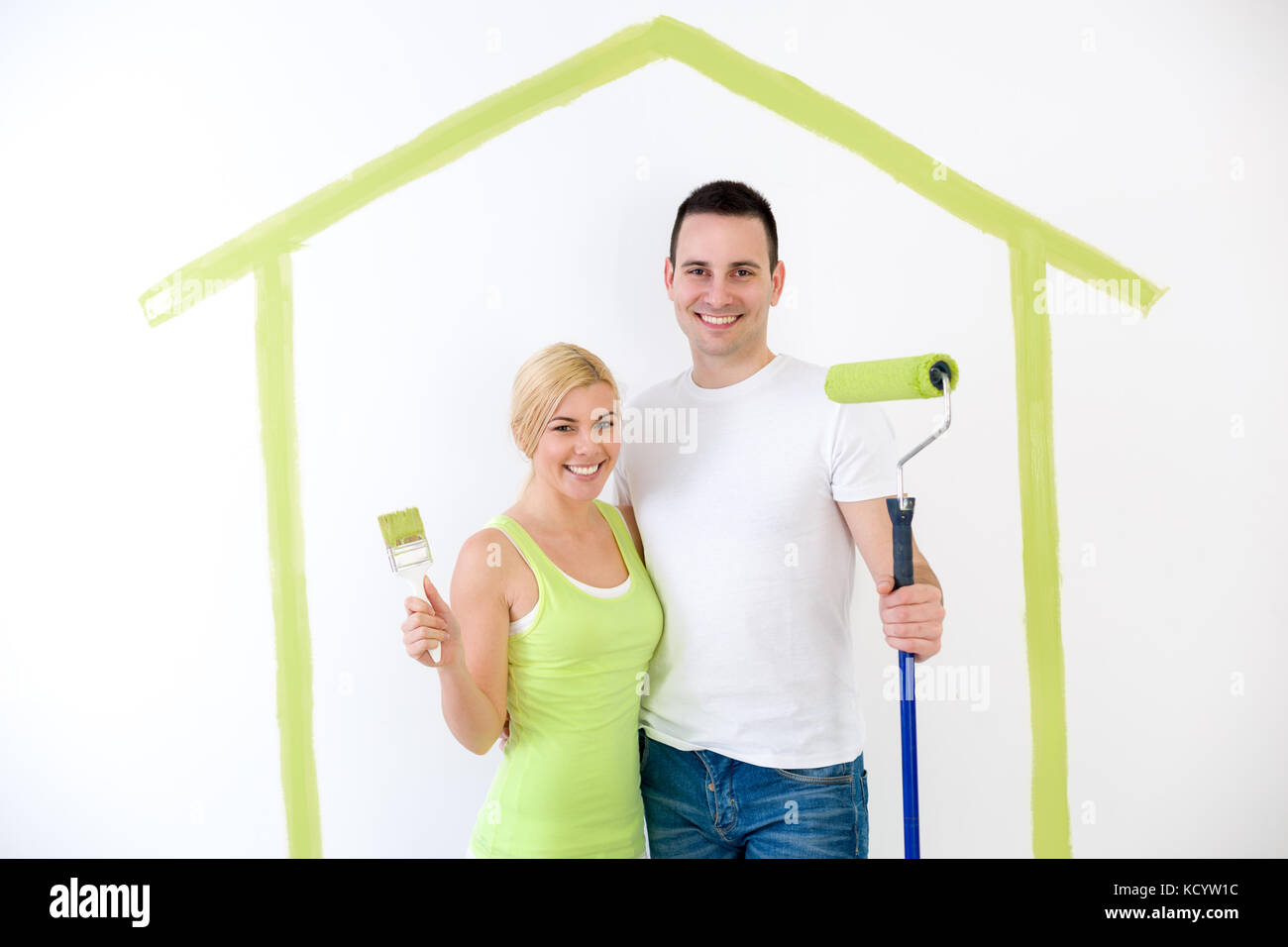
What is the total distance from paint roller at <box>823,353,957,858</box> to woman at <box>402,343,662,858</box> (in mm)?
421

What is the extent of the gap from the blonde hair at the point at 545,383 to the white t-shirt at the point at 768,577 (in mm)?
265

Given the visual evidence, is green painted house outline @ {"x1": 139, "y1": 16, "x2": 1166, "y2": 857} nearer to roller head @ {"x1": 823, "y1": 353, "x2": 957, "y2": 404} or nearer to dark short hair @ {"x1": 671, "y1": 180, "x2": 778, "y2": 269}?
dark short hair @ {"x1": 671, "y1": 180, "x2": 778, "y2": 269}

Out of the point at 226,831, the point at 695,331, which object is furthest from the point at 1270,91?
the point at 226,831

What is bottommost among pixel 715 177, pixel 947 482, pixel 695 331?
pixel 947 482

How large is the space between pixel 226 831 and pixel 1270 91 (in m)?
2.71

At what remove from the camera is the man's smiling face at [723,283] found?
1.65 m

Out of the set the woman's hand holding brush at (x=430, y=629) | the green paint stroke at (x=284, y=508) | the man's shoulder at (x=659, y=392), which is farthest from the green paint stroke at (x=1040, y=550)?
the green paint stroke at (x=284, y=508)

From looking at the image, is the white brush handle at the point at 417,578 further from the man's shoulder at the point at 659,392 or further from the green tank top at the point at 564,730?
the man's shoulder at the point at 659,392

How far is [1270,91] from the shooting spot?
74.5 inches

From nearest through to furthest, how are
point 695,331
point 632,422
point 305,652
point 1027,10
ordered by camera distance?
point 695,331
point 632,422
point 1027,10
point 305,652

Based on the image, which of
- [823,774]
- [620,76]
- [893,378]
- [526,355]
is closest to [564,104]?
[620,76]
